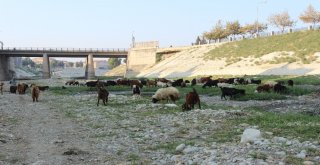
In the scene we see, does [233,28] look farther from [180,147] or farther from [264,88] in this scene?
[180,147]

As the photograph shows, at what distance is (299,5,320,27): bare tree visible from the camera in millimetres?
108188

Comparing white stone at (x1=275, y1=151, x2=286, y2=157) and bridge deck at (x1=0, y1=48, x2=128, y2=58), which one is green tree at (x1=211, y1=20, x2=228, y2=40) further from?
white stone at (x1=275, y1=151, x2=286, y2=157)

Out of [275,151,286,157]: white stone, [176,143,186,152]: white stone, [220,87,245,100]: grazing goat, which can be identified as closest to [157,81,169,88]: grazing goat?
[220,87,245,100]: grazing goat

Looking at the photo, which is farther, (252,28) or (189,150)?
(252,28)

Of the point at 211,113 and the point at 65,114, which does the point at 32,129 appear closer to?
the point at 65,114

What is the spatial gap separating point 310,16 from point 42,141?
10759cm

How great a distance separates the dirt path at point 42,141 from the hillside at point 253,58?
1967 inches

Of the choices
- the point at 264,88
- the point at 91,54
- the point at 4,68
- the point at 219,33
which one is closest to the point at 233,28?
the point at 219,33

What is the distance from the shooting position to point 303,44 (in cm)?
8150

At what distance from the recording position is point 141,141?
41.9ft

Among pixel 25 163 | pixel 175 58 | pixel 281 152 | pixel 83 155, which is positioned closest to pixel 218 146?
pixel 281 152

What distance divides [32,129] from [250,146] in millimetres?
9573

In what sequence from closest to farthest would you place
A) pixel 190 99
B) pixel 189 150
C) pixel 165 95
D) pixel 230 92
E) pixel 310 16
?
pixel 189 150 → pixel 190 99 → pixel 165 95 → pixel 230 92 → pixel 310 16

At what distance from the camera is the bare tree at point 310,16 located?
10819cm
